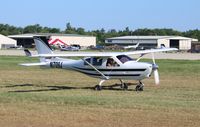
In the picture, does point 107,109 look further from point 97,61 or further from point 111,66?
point 97,61

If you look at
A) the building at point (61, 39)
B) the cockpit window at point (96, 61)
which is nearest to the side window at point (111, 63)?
the cockpit window at point (96, 61)

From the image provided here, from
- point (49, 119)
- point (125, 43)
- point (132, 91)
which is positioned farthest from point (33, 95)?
point (125, 43)

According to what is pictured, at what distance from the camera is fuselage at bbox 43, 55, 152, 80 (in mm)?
20859

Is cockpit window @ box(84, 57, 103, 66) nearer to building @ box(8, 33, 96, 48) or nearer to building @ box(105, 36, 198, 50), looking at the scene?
building @ box(8, 33, 96, 48)

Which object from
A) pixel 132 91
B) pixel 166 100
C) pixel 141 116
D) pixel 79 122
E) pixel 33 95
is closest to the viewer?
pixel 79 122

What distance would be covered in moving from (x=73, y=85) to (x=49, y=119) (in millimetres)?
11349

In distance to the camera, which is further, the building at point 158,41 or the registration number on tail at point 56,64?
the building at point 158,41

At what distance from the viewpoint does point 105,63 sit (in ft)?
71.6

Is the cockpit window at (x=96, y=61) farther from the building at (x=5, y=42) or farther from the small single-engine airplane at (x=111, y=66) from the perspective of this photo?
the building at (x=5, y=42)

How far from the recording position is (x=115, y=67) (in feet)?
70.5

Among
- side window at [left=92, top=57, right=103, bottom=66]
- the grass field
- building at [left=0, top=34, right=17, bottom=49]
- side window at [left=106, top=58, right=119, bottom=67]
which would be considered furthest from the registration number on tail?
building at [left=0, top=34, right=17, bottom=49]

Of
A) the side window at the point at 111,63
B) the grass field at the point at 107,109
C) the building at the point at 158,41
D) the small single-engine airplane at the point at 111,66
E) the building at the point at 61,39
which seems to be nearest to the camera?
the grass field at the point at 107,109

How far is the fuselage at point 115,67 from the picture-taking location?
20.9 m

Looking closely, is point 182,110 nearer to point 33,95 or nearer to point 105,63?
point 33,95
